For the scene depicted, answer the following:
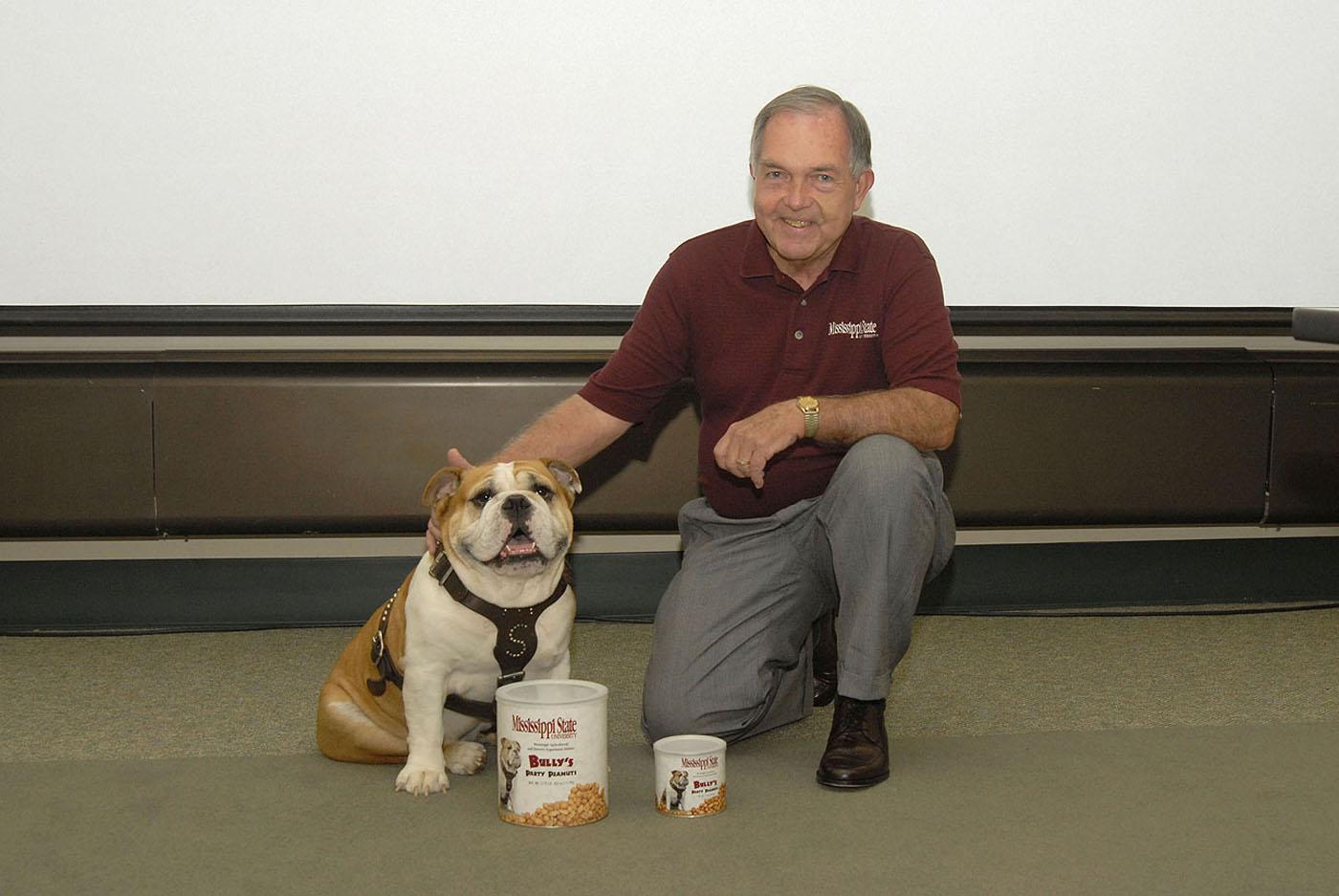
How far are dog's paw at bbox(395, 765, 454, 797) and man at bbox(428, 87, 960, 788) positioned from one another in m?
0.39

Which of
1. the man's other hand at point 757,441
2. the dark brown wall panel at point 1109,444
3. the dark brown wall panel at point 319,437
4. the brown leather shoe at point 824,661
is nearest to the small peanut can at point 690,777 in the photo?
the man's other hand at point 757,441

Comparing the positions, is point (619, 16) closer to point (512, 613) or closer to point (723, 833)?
point (512, 613)

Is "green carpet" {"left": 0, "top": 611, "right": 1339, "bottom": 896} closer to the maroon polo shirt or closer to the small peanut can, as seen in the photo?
the small peanut can

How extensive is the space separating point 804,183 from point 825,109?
0.13 m

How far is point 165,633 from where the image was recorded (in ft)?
10.6

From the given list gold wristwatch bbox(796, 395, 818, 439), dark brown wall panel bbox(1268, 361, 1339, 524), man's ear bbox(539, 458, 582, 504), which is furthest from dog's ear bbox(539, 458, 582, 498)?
dark brown wall panel bbox(1268, 361, 1339, 524)

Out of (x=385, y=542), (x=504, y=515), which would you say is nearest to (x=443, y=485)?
(x=504, y=515)

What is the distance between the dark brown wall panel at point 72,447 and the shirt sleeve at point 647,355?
1240mm

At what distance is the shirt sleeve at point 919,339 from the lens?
225 centimetres

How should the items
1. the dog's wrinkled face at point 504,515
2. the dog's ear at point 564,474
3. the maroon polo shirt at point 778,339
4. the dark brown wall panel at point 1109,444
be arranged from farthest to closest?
1. the dark brown wall panel at point 1109,444
2. the maroon polo shirt at point 778,339
3. the dog's ear at point 564,474
4. the dog's wrinkled face at point 504,515

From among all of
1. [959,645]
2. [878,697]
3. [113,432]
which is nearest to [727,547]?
[878,697]

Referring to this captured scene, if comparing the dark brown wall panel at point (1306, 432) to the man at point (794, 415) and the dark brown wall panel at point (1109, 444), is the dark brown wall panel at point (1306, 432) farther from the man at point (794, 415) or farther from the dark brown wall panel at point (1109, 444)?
the man at point (794, 415)

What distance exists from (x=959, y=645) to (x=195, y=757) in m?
1.68

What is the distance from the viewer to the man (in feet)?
7.00
